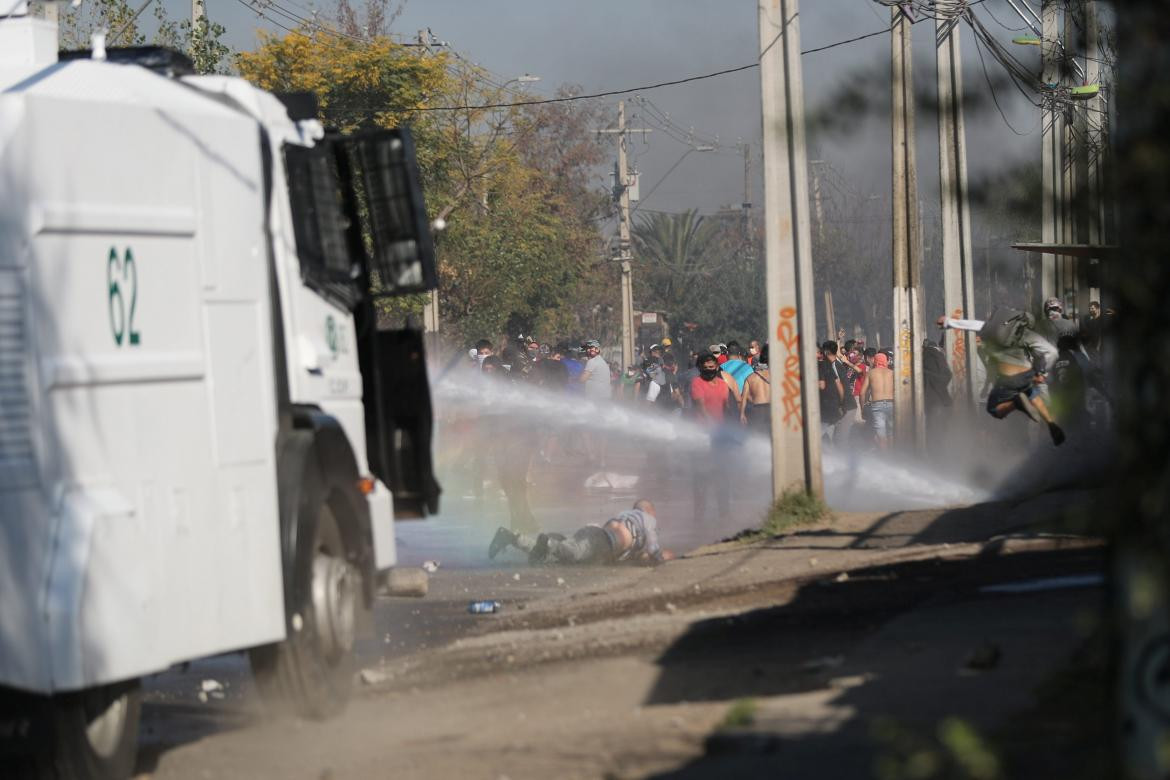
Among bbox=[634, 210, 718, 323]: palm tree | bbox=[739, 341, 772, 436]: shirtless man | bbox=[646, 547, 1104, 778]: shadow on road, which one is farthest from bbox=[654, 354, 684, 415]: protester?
bbox=[634, 210, 718, 323]: palm tree

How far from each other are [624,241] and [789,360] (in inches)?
1881

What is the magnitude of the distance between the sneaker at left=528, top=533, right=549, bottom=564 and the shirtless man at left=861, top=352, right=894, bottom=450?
1076cm

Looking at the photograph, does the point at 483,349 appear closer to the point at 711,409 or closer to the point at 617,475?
the point at 617,475

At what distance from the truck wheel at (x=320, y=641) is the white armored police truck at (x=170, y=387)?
1cm

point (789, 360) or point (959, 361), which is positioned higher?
point (789, 360)

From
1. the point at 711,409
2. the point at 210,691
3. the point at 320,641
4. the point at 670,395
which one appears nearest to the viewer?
the point at 320,641

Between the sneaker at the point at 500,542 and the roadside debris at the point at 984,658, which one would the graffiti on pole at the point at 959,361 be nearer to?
the sneaker at the point at 500,542

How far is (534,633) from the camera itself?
10211 mm

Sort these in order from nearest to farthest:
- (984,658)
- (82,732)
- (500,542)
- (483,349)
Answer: (82,732)
(984,658)
(500,542)
(483,349)

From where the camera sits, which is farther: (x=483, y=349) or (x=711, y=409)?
(x=483, y=349)

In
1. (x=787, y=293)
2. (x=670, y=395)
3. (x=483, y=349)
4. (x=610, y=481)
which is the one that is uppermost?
(x=787, y=293)

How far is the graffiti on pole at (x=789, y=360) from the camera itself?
15438 mm

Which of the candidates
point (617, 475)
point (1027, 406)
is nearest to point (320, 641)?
point (1027, 406)

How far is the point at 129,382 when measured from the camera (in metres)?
5.88
